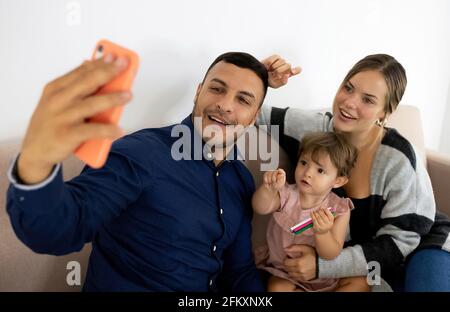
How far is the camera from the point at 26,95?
1.13 meters

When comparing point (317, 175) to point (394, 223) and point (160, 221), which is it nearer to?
point (394, 223)

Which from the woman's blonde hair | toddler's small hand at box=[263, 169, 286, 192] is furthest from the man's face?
the woman's blonde hair

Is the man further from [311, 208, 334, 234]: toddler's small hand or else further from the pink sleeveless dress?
[311, 208, 334, 234]: toddler's small hand

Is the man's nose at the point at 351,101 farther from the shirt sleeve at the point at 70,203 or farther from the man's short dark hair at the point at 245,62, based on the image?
the shirt sleeve at the point at 70,203

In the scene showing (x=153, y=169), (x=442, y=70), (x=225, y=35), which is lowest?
(x=153, y=169)

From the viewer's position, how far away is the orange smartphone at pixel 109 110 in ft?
Answer: 2.00

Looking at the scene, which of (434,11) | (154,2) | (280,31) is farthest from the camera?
(434,11)

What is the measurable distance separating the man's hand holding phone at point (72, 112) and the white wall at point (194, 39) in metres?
0.59

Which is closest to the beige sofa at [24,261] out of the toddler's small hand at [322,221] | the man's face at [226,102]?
the man's face at [226,102]

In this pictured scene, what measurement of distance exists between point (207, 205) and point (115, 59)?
0.58 m

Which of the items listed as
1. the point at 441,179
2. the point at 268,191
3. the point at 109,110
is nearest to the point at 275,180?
the point at 268,191

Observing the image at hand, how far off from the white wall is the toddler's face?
464mm
